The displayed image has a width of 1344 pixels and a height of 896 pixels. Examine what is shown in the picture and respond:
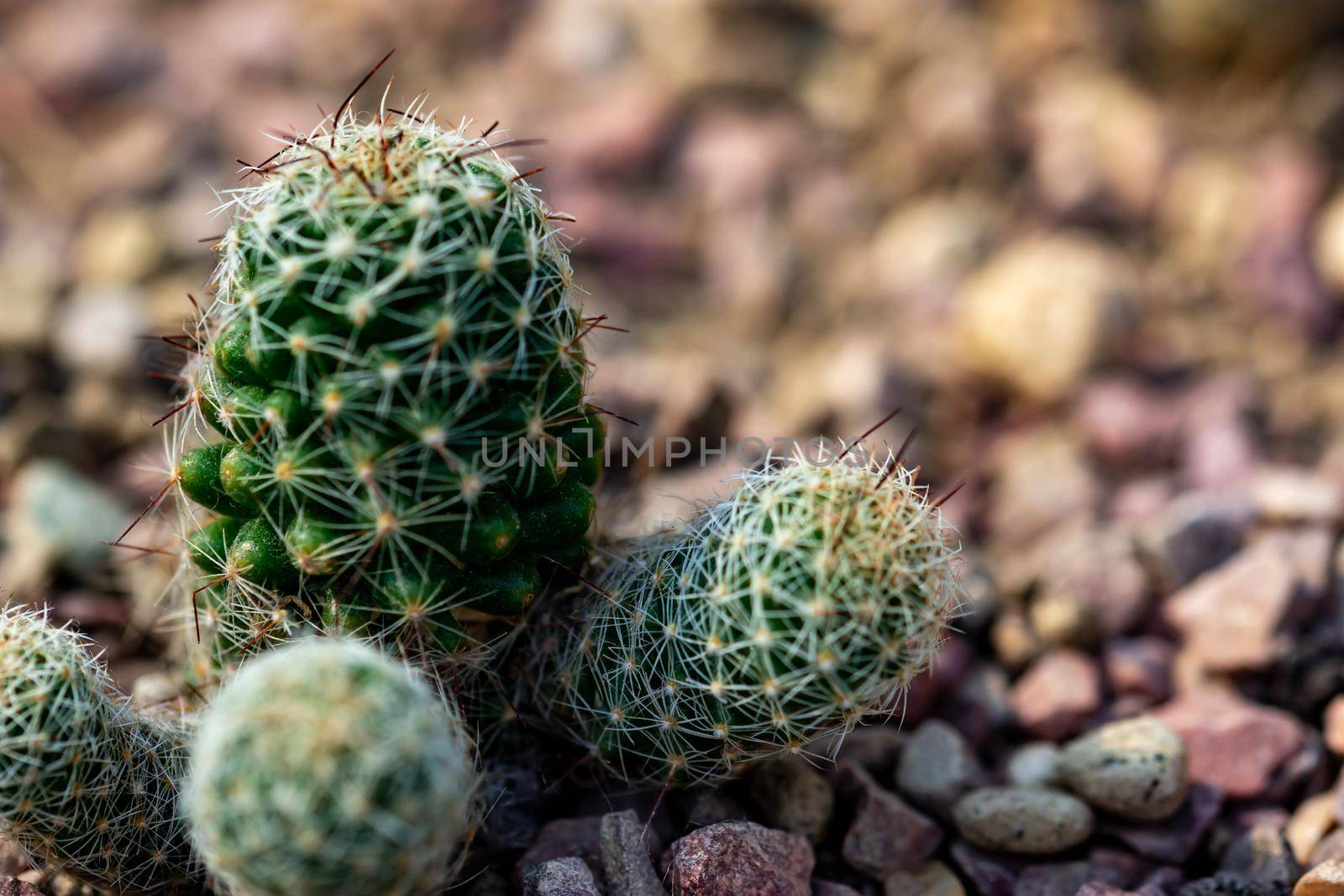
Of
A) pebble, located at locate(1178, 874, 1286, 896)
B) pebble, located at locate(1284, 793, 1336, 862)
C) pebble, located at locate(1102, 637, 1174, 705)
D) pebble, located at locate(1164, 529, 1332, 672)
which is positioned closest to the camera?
pebble, located at locate(1178, 874, 1286, 896)

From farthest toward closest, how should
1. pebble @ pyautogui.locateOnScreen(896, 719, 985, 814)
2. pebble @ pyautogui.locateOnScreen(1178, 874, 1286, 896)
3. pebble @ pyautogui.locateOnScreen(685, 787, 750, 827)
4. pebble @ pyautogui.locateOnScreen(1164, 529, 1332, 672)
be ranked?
pebble @ pyautogui.locateOnScreen(1164, 529, 1332, 672)
pebble @ pyautogui.locateOnScreen(896, 719, 985, 814)
pebble @ pyautogui.locateOnScreen(685, 787, 750, 827)
pebble @ pyautogui.locateOnScreen(1178, 874, 1286, 896)

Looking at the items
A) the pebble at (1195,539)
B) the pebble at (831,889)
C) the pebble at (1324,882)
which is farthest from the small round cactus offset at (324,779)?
the pebble at (1195,539)

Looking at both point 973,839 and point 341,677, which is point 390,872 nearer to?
point 341,677

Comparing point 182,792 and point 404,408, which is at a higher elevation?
point 404,408

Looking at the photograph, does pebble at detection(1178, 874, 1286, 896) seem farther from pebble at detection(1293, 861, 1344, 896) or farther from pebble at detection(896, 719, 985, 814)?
pebble at detection(896, 719, 985, 814)

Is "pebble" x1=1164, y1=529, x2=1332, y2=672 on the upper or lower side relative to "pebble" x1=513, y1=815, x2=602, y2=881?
upper

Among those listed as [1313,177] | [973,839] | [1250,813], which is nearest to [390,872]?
[973,839]

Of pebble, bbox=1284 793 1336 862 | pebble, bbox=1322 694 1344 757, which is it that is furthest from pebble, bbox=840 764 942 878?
pebble, bbox=1322 694 1344 757
